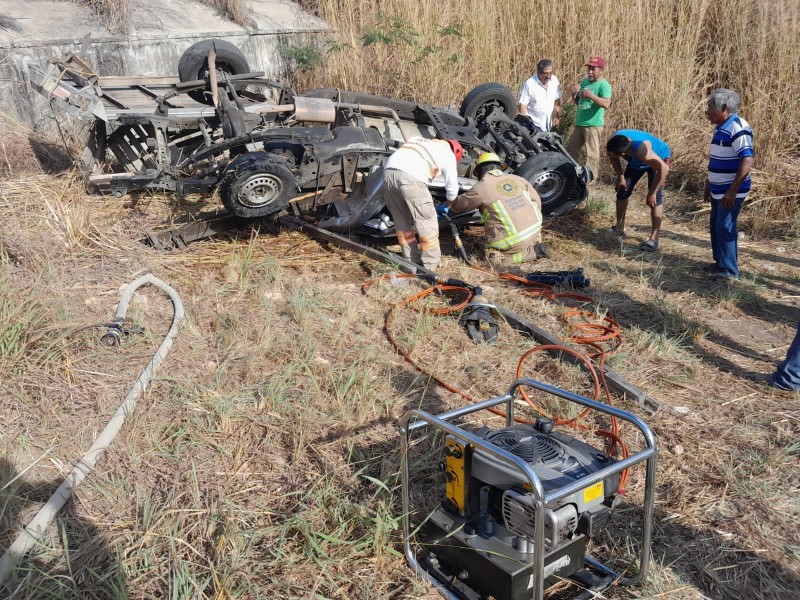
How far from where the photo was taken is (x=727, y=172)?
583 cm

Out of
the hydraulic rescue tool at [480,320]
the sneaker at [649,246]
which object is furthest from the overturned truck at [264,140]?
the hydraulic rescue tool at [480,320]

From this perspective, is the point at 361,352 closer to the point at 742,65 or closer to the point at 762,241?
the point at 762,241

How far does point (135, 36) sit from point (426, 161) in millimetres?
6740

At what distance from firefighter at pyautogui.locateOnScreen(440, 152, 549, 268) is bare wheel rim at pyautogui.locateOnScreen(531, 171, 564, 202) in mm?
641

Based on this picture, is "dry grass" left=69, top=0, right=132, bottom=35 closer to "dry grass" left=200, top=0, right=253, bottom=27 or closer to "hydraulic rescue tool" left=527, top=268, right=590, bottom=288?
"dry grass" left=200, top=0, right=253, bottom=27

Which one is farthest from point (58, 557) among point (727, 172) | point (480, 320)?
point (727, 172)

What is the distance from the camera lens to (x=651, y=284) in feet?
19.7

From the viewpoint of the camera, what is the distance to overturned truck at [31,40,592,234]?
5914mm

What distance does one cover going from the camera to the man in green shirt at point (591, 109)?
8.08 m

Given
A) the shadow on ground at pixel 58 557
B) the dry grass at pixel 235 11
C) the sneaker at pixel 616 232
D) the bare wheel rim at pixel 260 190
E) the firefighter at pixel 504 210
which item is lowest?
the shadow on ground at pixel 58 557

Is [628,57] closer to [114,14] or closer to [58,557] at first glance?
[114,14]

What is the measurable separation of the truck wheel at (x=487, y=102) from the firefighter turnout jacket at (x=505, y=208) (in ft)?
6.47

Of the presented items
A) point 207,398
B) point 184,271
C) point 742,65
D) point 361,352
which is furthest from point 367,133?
point 742,65

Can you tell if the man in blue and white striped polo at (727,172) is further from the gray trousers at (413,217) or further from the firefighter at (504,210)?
the gray trousers at (413,217)
